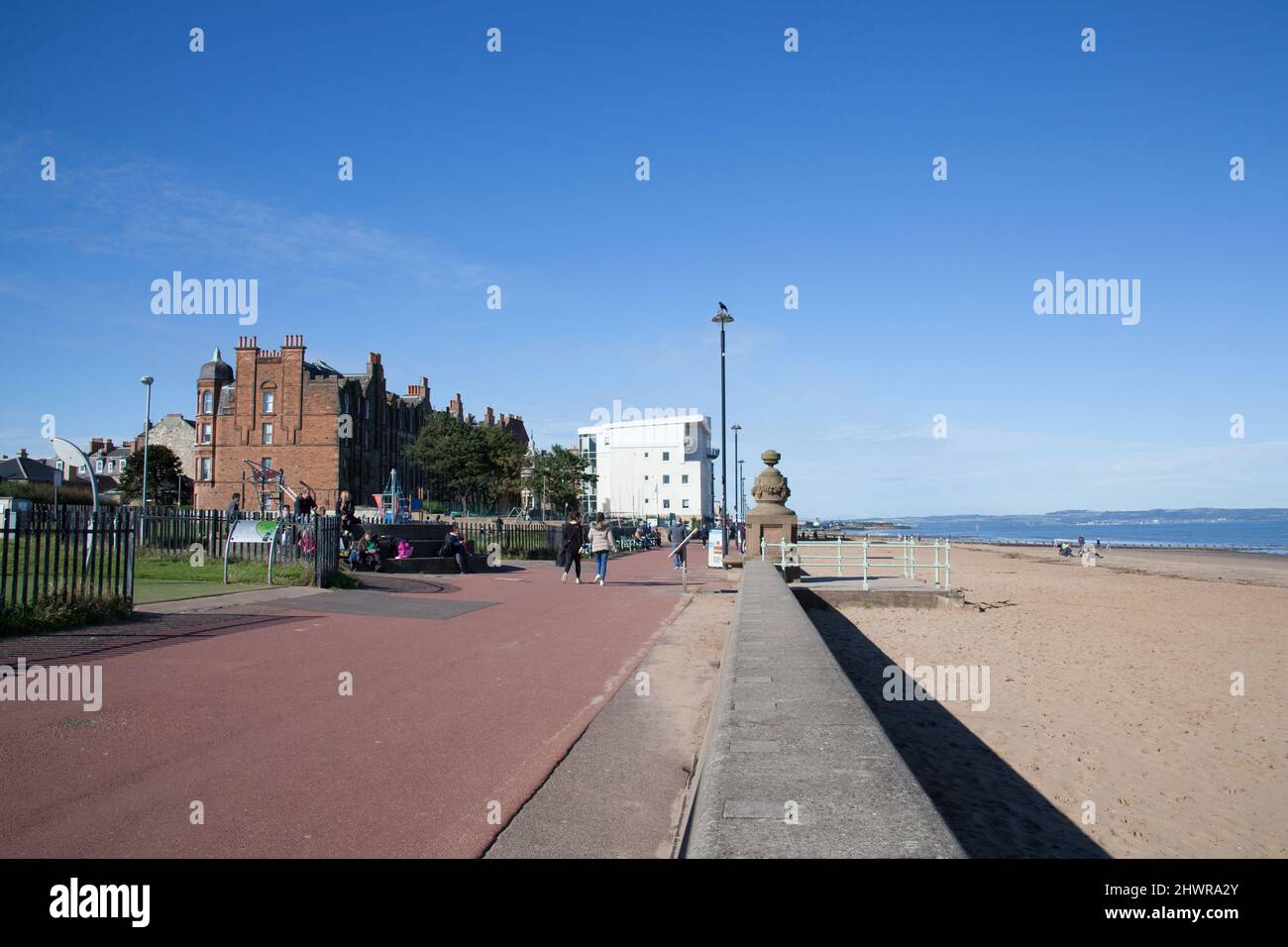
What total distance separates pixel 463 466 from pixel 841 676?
57.9 m

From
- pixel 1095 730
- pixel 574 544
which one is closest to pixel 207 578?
pixel 574 544

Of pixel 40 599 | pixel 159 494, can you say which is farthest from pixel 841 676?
pixel 159 494

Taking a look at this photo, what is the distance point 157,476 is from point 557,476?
3568 cm

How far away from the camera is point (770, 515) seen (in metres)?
22.7

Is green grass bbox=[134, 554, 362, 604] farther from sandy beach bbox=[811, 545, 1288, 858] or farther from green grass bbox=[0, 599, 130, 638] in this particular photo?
sandy beach bbox=[811, 545, 1288, 858]

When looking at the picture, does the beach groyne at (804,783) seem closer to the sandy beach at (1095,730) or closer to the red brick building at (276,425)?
the sandy beach at (1095,730)

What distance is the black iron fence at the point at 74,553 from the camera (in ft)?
32.7

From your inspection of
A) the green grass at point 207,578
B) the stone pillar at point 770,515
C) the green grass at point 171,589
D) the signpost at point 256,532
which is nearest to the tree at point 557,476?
the stone pillar at point 770,515

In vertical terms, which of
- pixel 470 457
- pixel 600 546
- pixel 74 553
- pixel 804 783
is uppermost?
pixel 470 457

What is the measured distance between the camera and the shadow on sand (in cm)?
529

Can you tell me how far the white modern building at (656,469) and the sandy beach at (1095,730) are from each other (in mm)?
80817

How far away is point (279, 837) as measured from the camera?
4266 mm

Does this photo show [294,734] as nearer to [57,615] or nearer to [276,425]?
[57,615]

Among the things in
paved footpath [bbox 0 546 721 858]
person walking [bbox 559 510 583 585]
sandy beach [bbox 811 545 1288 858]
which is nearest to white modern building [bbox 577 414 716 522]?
person walking [bbox 559 510 583 585]
